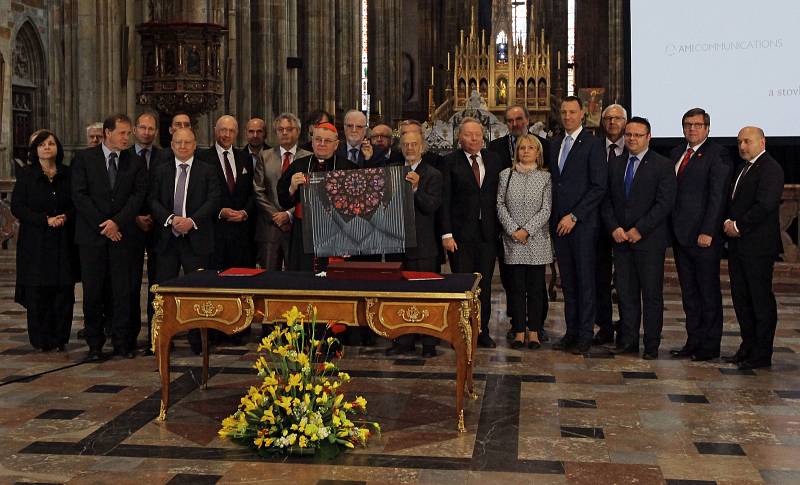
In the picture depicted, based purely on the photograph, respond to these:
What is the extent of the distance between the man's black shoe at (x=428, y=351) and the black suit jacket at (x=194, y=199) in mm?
1758

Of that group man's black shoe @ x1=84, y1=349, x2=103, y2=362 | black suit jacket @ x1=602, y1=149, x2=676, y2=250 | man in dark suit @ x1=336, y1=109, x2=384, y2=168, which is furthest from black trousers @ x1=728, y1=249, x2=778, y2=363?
man's black shoe @ x1=84, y1=349, x2=103, y2=362

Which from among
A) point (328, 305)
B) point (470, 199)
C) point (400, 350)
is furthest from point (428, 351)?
point (328, 305)

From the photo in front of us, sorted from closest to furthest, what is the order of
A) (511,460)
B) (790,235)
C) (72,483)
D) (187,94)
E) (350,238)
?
(72,483) < (511,460) < (350,238) < (790,235) < (187,94)

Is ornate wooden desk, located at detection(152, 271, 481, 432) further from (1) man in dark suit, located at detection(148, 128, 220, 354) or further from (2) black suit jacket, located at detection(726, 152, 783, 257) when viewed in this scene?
(2) black suit jacket, located at detection(726, 152, 783, 257)

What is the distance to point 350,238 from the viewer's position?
636 centimetres

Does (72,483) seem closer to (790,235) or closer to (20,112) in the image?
(790,235)

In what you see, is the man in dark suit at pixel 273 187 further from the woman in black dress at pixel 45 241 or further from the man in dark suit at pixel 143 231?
the woman in black dress at pixel 45 241

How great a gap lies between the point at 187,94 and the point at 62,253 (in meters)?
6.85

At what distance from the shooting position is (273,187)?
27.8 feet

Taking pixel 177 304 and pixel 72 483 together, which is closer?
pixel 72 483

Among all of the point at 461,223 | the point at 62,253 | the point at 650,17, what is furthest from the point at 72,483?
the point at 650,17

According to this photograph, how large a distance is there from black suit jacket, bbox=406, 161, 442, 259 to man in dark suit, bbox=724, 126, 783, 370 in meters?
2.06

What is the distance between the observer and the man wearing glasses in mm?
7008

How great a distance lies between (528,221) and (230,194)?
2.34m
